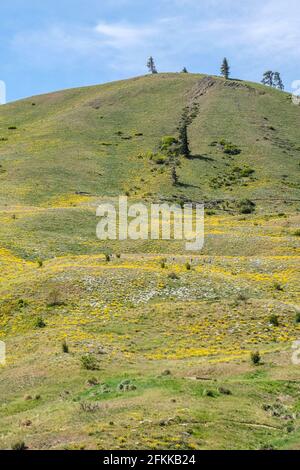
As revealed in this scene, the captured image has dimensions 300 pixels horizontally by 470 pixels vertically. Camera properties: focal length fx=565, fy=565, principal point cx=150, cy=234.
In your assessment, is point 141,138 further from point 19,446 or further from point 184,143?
point 19,446

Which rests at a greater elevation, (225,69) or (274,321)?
(225,69)

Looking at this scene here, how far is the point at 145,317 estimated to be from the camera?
38938 millimetres

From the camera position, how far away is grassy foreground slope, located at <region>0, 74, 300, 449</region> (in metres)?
22.3

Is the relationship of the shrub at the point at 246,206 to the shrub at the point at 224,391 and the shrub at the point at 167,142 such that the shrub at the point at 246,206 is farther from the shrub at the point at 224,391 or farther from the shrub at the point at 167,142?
the shrub at the point at 224,391

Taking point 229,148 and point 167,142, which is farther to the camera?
point 167,142

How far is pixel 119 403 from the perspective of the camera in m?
23.9

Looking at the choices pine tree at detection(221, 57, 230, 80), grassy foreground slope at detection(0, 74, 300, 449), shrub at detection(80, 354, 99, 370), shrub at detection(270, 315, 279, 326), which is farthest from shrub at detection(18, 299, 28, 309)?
pine tree at detection(221, 57, 230, 80)

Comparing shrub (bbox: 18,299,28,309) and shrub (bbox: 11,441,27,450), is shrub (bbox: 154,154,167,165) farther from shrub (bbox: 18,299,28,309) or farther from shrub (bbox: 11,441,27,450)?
shrub (bbox: 11,441,27,450)

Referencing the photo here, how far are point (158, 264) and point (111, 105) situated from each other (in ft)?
348

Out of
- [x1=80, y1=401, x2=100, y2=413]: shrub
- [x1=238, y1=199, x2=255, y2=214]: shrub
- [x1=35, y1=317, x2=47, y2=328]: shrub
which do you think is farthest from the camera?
[x1=238, y1=199, x2=255, y2=214]: shrub

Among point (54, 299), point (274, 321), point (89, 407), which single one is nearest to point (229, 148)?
point (54, 299)

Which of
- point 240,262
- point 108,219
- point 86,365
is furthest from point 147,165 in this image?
point 86,365

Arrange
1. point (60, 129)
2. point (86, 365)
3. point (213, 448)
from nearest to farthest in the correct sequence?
1. point (213, 448)
2. point (86, 365)
3. point (60, 129)

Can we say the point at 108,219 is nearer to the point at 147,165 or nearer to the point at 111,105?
the point at 147,165
